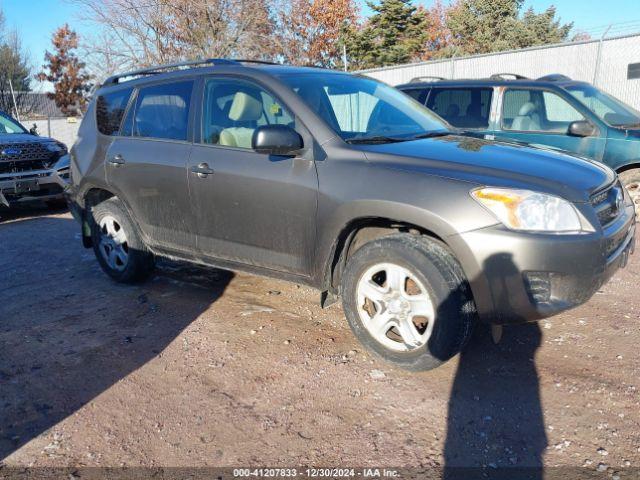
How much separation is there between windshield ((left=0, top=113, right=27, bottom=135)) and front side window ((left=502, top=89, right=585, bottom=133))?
25.6 ft

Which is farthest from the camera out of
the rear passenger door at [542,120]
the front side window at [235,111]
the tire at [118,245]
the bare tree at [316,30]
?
the bare tree at [316,30]

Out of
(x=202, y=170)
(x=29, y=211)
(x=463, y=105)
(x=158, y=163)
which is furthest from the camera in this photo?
(x=29, y=211)

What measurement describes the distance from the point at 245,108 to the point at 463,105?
12.6 ft

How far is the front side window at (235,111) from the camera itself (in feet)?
12.3

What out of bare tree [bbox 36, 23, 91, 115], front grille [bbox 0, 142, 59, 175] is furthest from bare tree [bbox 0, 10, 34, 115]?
front grille [bbox 0, 142, 59, 175]

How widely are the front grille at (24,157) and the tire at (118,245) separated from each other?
166 inches

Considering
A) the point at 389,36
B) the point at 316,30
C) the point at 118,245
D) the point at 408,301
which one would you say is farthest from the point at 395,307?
the point at 389,36

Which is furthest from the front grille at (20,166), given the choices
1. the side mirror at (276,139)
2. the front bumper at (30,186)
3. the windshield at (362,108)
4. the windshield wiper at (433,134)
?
the windshield wiper at (433,134)

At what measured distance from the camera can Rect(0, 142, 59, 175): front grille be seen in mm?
8211

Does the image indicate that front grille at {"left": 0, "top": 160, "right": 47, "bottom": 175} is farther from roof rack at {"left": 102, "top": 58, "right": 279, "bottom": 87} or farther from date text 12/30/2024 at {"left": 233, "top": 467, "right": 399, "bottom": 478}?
date text 12/30/2024 at {"left": 233, "top": 467, "right": 399, "bottom": 478}

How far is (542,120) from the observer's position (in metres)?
6.45

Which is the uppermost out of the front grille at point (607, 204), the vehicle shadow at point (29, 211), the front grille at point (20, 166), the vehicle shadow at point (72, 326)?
the front grille at point (607, 204)

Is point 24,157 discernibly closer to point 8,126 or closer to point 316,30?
point 8,126

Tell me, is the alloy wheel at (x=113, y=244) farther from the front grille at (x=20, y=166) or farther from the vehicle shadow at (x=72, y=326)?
the front grille at (x=20, y=166)
